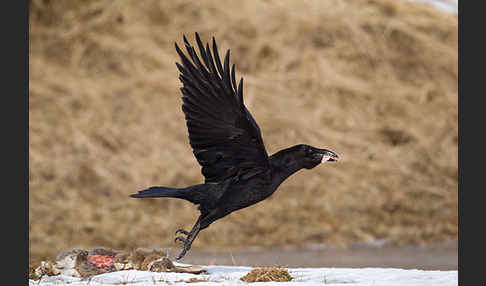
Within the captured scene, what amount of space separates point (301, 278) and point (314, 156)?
3.68ft

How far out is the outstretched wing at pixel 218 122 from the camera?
4.80 m

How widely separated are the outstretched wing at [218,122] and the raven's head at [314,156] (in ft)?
1.03

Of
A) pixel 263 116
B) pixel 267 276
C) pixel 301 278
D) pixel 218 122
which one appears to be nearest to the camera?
pixel 218 122

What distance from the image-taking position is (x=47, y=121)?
13.7m

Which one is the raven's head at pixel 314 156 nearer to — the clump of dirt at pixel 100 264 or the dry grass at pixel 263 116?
the clump of dirt at pixel 100 264

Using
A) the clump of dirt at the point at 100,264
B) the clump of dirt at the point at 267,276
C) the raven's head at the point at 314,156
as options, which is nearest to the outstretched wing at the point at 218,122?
the raven's head at the point at 314,156

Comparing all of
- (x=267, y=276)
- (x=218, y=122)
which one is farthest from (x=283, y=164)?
(x=267, y=276)

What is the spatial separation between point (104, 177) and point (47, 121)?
2038mm

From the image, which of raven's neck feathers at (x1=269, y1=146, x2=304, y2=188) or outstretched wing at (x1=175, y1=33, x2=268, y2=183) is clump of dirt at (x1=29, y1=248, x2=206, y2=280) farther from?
raven's neck feathers at (x1=269, y1=146, x2=304, y2=188)

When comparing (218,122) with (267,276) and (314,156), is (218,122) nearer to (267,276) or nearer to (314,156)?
(314,156)

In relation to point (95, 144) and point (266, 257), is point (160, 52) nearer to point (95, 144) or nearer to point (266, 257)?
point (95, 144)

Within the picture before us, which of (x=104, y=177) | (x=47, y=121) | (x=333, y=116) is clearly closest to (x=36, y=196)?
(x=104, y=177)

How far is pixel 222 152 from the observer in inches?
198

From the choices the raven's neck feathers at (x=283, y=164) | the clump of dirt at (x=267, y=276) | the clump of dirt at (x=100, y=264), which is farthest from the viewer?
the clump of dirt at (x=100, y=264)
